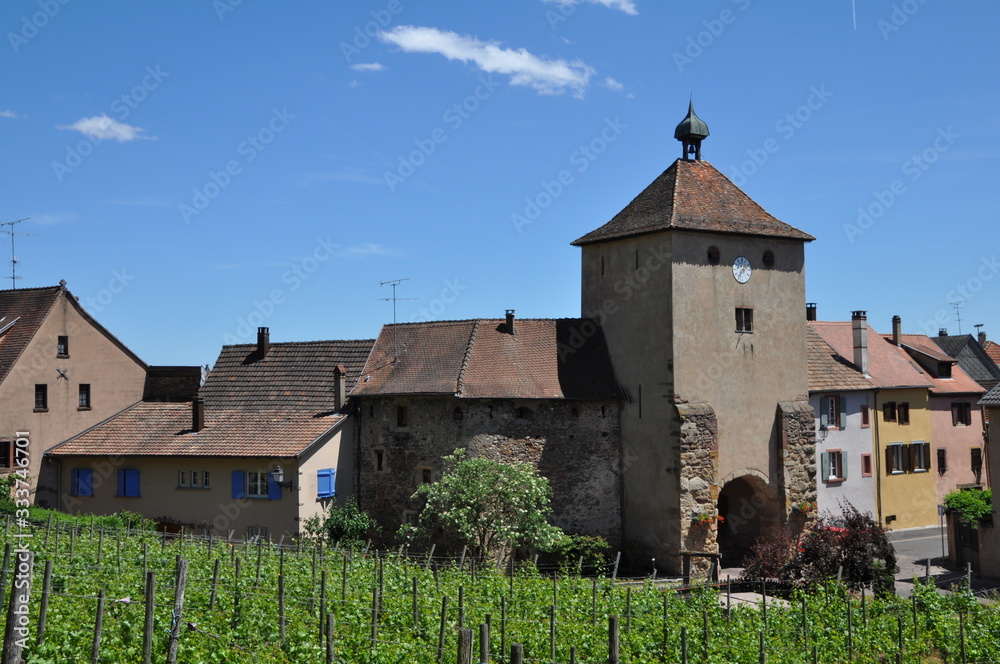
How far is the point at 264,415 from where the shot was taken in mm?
33938

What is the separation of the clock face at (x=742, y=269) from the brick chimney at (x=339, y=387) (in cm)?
1315

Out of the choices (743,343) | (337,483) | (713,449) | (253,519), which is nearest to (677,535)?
(713,449)

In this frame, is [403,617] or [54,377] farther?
[54,377]

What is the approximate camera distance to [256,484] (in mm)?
31922

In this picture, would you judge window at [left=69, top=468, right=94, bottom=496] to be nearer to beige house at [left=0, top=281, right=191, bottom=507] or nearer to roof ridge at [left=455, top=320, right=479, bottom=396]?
beige house at [left=0, top=281, right=191, bottom=507]

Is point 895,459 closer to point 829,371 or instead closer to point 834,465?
point 834,465

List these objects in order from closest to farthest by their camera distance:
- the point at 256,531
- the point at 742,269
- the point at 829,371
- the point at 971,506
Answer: the point at 742,269 < the point at 256,531 < the point at 971,506 < the point at 829,371

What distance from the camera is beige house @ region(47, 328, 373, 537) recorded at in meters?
31.6

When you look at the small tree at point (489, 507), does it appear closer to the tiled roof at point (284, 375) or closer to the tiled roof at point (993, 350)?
the tiled roof at point (284, 375)

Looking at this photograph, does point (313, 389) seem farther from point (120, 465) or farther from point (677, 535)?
point (677, 535)

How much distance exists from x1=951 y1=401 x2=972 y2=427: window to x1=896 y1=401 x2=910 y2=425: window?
13.3 ft

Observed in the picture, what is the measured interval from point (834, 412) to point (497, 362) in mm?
15472

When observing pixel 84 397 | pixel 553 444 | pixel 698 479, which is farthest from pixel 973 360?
pixel 84 397

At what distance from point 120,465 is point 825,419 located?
85.8 ft
